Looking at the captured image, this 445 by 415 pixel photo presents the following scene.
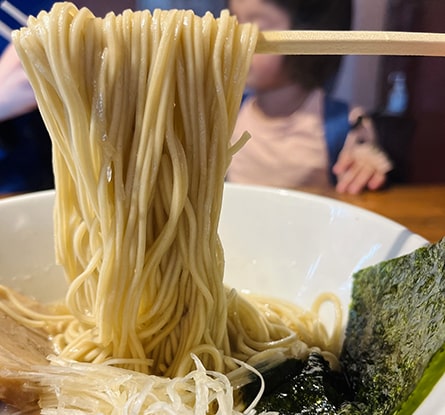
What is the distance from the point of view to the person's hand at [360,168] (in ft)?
9.82

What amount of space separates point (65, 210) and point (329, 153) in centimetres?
227

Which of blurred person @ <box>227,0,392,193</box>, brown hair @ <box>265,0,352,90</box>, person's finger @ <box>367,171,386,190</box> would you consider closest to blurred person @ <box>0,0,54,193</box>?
blurred person @ <box>227,0,392,193</box>

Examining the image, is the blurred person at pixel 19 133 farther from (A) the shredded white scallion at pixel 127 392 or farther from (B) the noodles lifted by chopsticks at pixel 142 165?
(A) the shredded white scallion at pixel 127 392

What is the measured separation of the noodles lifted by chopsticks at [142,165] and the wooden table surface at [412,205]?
48.6 inches

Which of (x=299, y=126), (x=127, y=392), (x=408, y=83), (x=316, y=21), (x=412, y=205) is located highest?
(x=316, y=21)

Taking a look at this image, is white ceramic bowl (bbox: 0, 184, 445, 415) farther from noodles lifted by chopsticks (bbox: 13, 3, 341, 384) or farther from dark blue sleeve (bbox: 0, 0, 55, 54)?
dark blue sleeve (bbox: 0, 0, 55, 54)

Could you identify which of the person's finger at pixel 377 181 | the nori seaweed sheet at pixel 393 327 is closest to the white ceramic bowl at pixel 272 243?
the nori seaweed sheet at pixel 393 327

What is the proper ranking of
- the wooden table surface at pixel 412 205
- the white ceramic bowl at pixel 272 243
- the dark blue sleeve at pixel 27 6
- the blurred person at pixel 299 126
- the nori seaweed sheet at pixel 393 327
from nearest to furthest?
the nori seaweed sheet at pixel 393 327
the white ceramic bowl at pixel 272 243
the wooden table surface at pixel 412 205
the dark blue sleeve at pixel 27 6
the blurred person at pixel 299 126

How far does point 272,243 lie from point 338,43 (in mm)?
754

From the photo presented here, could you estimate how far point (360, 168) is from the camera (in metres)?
3.06

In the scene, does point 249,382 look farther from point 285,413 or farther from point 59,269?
point 59,269

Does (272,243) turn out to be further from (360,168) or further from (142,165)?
(360,168)

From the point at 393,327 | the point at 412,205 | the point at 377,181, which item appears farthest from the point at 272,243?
the point at 377,181

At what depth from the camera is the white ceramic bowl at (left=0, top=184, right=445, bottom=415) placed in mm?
1534
